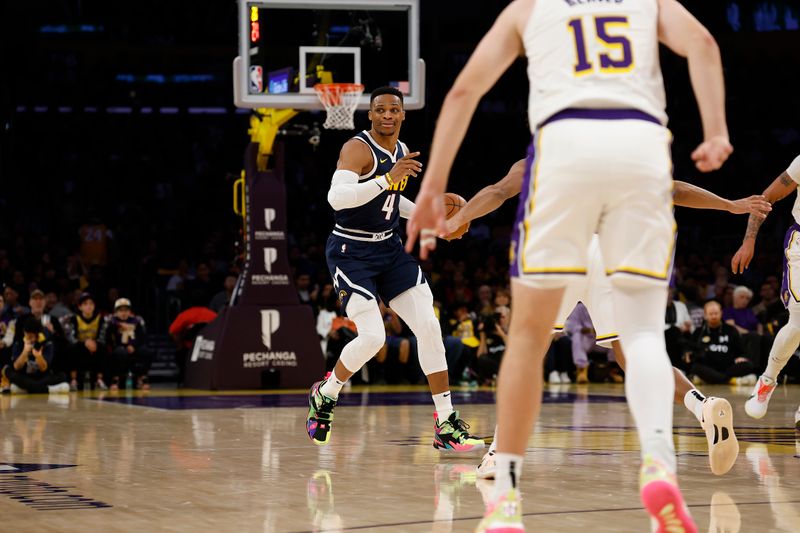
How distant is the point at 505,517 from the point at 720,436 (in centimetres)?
246

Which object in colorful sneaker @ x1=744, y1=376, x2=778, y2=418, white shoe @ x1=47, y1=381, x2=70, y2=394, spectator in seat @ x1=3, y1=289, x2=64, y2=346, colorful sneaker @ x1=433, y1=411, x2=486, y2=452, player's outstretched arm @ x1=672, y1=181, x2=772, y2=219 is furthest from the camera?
spectator in seat @ x1=3, y1=289, x2=64, y2=346

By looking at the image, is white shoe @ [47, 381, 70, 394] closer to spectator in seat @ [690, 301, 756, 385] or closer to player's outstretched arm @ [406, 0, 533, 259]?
spectator in seat @ [690, 301, 756, 385]

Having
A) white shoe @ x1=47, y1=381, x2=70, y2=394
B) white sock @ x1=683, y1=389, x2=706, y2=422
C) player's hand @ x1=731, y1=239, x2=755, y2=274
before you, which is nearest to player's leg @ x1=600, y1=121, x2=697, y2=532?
white sock @ x1=683, y1=389, x2=706, y2=422

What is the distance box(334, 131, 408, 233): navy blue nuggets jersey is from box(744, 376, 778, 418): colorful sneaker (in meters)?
3.23

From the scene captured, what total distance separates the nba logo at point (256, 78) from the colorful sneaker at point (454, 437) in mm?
7425

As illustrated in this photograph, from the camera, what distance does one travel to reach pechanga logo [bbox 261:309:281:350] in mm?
15398

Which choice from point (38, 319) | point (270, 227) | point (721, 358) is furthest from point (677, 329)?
point (38, 319)

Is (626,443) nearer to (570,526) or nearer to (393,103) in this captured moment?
(393,103)

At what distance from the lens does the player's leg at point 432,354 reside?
24.3 ft

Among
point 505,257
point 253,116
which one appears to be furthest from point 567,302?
point 505,257

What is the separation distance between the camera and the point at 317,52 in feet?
46.9

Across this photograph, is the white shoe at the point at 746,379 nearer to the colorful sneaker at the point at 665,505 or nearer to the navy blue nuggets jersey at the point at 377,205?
the navy blue nuggets jersey at the point at 377,205

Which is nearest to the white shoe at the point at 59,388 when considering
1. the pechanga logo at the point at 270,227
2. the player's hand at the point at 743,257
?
the pechanga logo at the point at 270,227

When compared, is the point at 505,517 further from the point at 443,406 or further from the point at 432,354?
the point at 432,354
